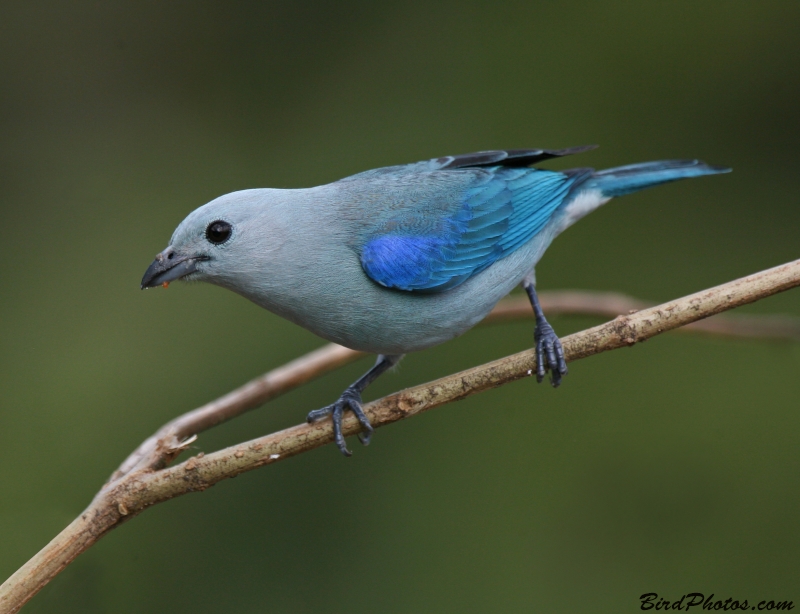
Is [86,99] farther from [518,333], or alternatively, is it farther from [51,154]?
[518,333]

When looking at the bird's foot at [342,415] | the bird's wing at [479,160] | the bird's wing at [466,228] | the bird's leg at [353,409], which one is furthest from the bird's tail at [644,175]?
the bird's foot at [342,415]

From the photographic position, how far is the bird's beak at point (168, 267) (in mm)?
3102

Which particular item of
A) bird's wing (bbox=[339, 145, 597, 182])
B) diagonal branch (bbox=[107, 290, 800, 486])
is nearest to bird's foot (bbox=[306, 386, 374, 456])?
diagonal branch (bbox=[107, 290, 800, 486])

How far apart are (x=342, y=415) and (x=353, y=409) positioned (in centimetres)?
5

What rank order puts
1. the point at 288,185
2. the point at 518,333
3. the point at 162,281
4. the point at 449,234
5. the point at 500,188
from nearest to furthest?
the point at 162,281, the point at 449,234, the point at 500,188, the point at 518,333, the point at 288,185

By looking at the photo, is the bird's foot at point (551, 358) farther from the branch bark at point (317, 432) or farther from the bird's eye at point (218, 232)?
the bird's eye at point (218, 232)

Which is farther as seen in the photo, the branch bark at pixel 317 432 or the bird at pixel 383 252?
the bird at pixel 383 252

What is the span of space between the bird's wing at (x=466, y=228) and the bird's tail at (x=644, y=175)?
0.10 m

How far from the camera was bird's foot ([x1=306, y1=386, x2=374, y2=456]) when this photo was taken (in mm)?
3160

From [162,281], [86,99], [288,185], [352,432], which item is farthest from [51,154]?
[352,432]

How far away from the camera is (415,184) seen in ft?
11.9

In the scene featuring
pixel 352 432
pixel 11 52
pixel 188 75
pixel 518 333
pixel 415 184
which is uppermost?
pixel 11 52

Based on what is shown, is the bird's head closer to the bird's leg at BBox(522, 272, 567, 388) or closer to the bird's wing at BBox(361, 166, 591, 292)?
the bird's wing at BBox(361, 166, 591, 292)

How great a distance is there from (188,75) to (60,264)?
1.72 meters
